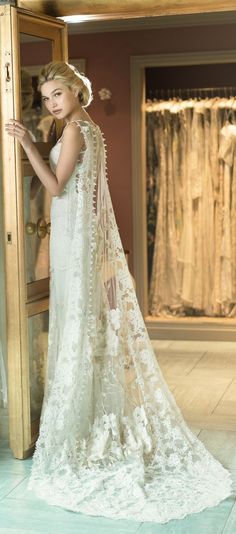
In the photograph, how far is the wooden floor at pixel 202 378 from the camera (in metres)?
4.57

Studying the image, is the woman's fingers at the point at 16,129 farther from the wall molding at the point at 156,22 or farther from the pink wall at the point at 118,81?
the pink wall at the point at 118,81

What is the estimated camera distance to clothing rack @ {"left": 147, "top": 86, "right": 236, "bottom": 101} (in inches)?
260

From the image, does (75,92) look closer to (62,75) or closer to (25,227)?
(62,75)

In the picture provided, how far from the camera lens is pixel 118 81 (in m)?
6.59

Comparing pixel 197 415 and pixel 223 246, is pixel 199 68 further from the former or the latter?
pixel 197 415

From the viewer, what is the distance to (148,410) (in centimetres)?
376

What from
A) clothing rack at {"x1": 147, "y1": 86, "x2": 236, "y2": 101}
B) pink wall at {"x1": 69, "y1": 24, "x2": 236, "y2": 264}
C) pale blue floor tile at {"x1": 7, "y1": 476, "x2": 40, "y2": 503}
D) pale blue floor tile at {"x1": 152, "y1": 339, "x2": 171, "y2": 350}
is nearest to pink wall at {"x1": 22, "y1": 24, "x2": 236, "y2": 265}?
pink wall at {"x1": 69, "y1": 24, "x2": 236, "y2": 264}

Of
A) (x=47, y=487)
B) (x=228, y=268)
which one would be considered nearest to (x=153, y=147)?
(x=228, y=268)

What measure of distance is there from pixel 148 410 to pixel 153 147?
341 cm

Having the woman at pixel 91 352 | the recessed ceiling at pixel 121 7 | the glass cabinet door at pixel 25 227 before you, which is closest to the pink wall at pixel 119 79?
the glass cabinet door at pixel 25 227

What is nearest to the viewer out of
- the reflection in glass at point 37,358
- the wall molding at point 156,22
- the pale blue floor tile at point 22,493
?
the pale blue floor tile at point 22,493

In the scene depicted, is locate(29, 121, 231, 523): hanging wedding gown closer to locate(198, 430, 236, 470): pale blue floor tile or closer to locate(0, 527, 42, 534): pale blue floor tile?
locate(198, 430, 236, 470): pale blue floor tile

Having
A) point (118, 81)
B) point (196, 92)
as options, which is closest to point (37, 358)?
point (118, 81)

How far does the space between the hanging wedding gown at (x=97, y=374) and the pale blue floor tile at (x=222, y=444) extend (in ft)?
0.45
